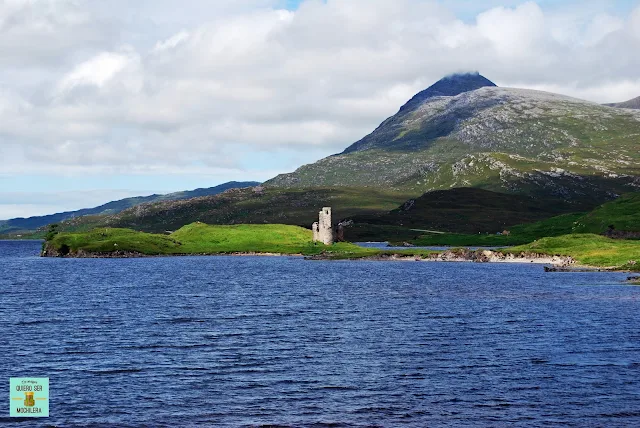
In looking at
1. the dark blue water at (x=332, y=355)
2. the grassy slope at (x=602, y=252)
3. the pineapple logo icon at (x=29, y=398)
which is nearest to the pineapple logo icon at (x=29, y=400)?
the pineapple logo icon at (x=29, y=398)

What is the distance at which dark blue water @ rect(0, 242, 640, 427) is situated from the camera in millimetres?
46688

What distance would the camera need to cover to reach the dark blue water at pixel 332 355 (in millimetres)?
46688

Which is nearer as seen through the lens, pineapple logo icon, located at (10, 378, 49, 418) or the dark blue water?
pineapple logo icon, located at (10, 378, 49, 418)

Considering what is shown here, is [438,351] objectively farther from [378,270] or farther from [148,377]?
[378,270]

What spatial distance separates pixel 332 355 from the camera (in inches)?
2569

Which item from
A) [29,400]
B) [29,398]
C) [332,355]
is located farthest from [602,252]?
[29,400]

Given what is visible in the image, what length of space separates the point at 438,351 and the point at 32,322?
45.0 meters

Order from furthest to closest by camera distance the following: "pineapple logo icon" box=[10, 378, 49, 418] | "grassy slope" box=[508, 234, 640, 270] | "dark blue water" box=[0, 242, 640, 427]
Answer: "grassy slope" box=[508, 234, 640, 270]
"dark blue water" box=[0, 242, 640, 427]
"pineapple logo icon" box=[10, 378, 49, 418]

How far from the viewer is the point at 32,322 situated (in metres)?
86.4

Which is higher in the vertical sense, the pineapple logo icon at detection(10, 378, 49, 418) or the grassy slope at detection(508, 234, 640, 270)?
the grassy slope at detection(508, 234, 640, 270)

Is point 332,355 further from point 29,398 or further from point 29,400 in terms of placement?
point 29,400

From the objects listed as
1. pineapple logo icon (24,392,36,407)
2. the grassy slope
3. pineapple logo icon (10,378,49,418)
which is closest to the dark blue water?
pineapple logo icon (10,378,49,418)

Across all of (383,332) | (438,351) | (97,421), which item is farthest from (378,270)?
(97,421)

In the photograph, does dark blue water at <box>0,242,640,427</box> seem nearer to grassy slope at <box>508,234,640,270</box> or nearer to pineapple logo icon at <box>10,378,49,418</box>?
pineapple logo icon at <box>10,378,49,418</box>
